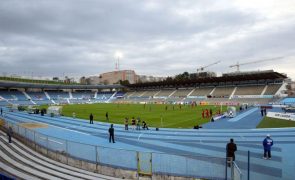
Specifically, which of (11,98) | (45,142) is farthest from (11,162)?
(11,98)

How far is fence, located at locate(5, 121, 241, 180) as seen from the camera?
33.1ft

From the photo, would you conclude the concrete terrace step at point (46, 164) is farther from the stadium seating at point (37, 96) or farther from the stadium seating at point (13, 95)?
the stadium seating at point (37, 96)

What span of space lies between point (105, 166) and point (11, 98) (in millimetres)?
75596

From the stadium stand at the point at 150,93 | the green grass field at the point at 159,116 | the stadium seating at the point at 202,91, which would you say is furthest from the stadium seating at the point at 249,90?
the stadium stand at the point at 150,93

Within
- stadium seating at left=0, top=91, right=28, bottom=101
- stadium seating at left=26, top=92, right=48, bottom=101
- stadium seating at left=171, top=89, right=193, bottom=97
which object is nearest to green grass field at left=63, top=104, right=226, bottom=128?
stadium seating at left=171, top=89, right=193, bottom=97

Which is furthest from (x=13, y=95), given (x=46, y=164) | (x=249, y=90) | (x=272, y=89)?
(x=46, y=164)

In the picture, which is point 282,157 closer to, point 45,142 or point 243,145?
point 243,145

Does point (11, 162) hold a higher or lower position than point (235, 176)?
lower

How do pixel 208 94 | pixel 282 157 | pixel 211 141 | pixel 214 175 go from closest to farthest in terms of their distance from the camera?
1. pixel 214 175
2. pixel 282 157
3. pixel 211 141
4. pixel 208 94

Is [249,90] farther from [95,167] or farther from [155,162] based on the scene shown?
[95,167]

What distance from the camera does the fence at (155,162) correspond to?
1009 centimetres

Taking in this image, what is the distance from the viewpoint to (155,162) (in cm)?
1138

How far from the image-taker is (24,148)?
691 inches

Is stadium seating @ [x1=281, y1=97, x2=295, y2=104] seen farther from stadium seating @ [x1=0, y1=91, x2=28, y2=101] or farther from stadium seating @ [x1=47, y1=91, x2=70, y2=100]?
stadium seating @ [x1=0, y1=91, x2=28, y2=101]
